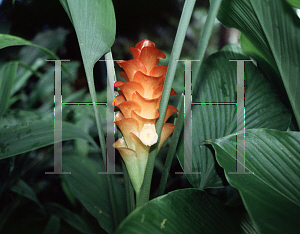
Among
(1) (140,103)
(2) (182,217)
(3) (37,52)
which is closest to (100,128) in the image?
(1) (140,103)

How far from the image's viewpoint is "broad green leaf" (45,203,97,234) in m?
0.40

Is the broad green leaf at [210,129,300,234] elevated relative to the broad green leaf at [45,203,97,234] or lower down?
elevated

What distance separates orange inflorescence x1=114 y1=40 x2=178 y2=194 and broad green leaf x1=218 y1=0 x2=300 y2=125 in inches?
7.9

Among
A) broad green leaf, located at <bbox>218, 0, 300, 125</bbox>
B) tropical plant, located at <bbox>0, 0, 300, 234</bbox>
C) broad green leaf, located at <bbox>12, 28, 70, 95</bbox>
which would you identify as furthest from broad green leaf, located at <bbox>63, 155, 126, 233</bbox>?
broad green leaf, located at <bbox>218, 0, 300, 125</bbox>

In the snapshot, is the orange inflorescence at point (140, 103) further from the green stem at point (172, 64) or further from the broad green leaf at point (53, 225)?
the broad green leaf at point (53, 225)

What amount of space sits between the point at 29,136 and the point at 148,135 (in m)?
0.21

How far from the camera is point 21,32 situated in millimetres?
477

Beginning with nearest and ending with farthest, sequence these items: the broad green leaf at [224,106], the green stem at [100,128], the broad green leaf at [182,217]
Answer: the broad green leaf at [182,217]
the green stem at [100,128]
the broad green leaf at [224,106]

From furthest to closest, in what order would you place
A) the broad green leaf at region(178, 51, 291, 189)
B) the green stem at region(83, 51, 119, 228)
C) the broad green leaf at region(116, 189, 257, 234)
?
the broad green leaf at region(178, 51, 291, 189) → the green stem at region(83, 51, 119, 228) → the broad green leaf at region(116, 189, 257, 234)

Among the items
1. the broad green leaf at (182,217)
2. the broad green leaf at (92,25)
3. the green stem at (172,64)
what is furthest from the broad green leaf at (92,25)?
the broad green leaf at (182,217)

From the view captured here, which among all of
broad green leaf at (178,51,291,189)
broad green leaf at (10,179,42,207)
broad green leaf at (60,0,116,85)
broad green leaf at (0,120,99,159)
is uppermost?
broad green leaf at (60,0,116,85)

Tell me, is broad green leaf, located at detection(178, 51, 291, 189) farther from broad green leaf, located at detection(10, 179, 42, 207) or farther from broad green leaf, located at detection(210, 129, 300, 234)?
broad green leaf, located at detection(10, 179, 42, 207)

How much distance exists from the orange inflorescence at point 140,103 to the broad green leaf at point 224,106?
0.43 feet

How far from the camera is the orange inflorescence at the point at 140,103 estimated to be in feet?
1.01
